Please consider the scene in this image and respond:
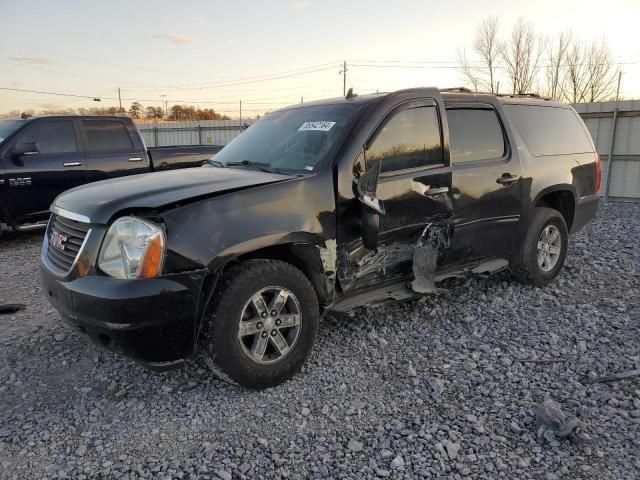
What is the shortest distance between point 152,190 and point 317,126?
140 centimetres

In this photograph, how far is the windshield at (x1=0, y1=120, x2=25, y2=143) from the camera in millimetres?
7336

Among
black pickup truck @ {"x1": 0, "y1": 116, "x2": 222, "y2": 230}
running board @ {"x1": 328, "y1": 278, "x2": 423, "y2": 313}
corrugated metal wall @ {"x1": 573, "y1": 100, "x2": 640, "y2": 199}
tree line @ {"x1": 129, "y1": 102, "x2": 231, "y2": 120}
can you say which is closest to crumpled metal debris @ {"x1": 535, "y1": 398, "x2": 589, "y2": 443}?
running board @ {"x1": 328, "y1": 278, "x2": 423, "y2": 313}

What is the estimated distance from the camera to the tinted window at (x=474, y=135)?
14.1 ft

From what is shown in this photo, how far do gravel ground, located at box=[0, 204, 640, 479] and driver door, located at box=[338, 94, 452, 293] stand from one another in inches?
24.2

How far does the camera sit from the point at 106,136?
26.9ft

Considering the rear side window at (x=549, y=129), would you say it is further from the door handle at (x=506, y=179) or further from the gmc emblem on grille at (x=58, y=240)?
the gmc emblem on grille at (x=58, y=240)

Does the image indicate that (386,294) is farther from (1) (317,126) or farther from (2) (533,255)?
(2) (533,255)

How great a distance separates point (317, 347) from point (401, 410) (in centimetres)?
100

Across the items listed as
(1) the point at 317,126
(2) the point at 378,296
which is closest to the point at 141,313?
(2) the point at 378,296

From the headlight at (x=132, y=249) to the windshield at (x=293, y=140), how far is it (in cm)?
119

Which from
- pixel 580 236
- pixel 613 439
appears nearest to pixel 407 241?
pixel 613 439

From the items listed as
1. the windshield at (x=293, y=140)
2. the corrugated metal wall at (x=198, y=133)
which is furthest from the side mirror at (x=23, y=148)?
the corrugated metal wall at (x=198, y=133)

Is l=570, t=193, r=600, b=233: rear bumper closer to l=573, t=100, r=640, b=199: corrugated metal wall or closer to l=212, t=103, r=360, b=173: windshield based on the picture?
l=212, t=103, r=360, b=173: windshield

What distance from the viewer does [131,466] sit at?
256 cm
